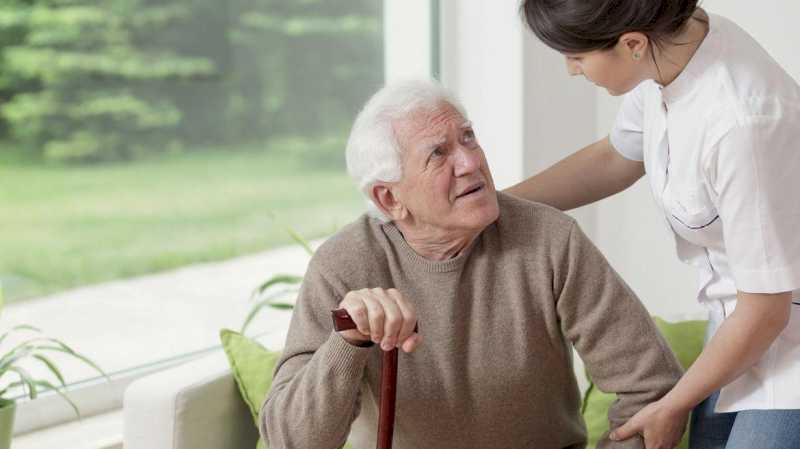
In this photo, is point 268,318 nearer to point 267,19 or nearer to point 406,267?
point 267,19

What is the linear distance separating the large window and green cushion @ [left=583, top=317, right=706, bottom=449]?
1.00 m

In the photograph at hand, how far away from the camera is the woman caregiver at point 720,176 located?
1.71 m

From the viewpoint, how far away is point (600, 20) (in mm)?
1700

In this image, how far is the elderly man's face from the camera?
6.60 feet

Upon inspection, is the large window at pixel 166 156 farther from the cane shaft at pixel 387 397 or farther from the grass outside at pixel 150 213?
the cane shaft at pixel 387 397

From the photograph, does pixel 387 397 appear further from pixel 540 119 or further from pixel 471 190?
pixel 540 119

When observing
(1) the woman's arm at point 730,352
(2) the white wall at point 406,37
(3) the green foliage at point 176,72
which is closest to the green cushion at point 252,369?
(1) the woman's arm at point 730,352

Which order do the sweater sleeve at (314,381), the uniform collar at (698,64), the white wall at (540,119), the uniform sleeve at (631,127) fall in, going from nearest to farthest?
the uniform collar at (698,64) < the sweater sleeve at (314,381) < the uniform sleeve at (631,127) < the white wall at (540,119)

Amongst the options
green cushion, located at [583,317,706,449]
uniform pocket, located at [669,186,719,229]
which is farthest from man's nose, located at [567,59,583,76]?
green cushion, located at [583,317,706,449]

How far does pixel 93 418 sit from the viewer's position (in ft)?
9.34

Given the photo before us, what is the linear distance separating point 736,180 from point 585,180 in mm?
582

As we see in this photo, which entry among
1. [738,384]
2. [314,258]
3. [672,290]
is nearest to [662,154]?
[738,384]

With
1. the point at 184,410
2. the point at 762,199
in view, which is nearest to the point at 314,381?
the point at 184,410

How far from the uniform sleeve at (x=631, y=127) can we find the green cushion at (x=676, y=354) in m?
0.42
